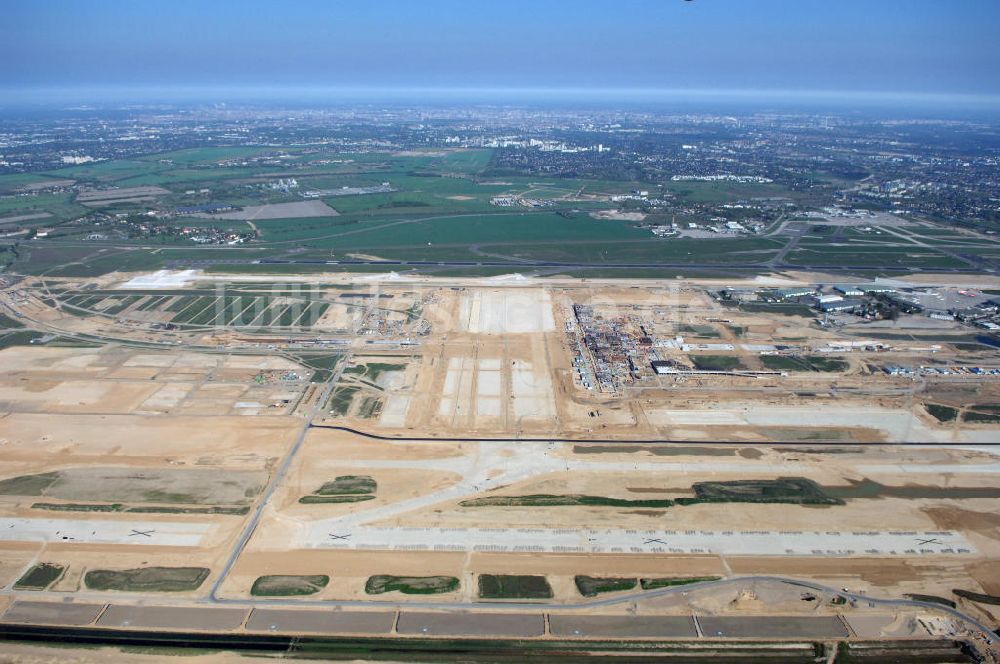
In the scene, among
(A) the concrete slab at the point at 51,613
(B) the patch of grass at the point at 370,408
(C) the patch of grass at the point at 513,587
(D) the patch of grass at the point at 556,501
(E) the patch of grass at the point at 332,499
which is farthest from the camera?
(B) the patch of grass at the point at 370,408

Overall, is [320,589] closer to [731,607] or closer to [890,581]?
[731,607]

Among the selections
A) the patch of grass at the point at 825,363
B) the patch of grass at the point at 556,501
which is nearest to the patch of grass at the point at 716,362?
the patch of grass at the point at 825,363

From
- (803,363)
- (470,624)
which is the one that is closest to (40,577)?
(470,624)

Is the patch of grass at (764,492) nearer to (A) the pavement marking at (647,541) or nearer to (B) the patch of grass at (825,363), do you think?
(A) the pavement marking at (647,541)

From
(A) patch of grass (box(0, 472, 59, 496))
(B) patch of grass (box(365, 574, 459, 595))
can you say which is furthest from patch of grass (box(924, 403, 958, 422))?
(A) patch of grass (box(0, 472, 59, 496))

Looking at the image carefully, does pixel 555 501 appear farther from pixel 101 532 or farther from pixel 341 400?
pixel 101 532

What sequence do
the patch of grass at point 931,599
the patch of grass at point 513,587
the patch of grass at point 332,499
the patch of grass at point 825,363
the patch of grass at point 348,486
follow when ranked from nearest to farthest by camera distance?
the patch of grass at point 931,599, the patch of grass at point 513,587, the patch of grass at point 332,499, the patch of grass at point 348,486, the patch of grass at point 825,363

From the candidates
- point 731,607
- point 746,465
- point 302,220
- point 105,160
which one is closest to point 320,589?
point 731,607
